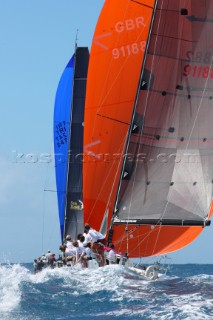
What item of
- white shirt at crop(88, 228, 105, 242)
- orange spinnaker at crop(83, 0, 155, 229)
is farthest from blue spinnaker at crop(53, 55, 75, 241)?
white shirt at crop(88, 228, 105, 242)

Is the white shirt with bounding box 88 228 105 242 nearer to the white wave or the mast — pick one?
the white wave

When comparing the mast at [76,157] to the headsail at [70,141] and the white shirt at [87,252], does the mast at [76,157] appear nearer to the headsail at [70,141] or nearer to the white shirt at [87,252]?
the headsail at [70,141]

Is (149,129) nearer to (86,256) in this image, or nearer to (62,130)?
(86,256)

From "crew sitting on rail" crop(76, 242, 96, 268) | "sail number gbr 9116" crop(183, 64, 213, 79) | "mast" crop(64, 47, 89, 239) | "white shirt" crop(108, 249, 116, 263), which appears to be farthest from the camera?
"mast" crop(64, 47, 89, 239)

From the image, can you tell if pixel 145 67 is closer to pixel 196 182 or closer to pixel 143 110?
pixel 143 110

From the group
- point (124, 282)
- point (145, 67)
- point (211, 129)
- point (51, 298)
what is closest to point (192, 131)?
point (211, 129)

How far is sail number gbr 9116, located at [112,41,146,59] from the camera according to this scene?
1057 inches

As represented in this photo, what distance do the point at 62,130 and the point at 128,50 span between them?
975cm

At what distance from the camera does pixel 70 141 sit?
35.3 metres

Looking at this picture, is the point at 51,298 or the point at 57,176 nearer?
the point at 51,298

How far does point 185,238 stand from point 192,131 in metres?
3.57

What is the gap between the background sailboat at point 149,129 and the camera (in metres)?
26.5

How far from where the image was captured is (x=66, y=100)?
3619 centimetres

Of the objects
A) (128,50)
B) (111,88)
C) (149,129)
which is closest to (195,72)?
(128,50)
